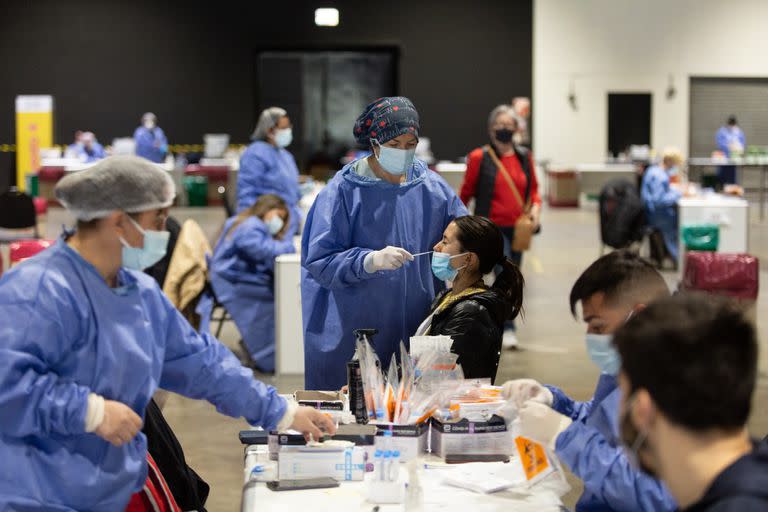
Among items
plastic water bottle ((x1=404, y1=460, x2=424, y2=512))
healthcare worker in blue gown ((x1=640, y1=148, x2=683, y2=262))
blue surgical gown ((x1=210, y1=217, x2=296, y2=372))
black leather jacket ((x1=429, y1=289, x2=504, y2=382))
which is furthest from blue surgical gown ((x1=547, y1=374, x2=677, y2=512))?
healthcare worker in blue gown ((x1=640, y1=148, x2=683, y2=262))

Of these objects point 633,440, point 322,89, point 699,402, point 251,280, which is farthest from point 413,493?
point 322,89

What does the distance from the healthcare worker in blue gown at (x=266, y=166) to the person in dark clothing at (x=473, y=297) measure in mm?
4477

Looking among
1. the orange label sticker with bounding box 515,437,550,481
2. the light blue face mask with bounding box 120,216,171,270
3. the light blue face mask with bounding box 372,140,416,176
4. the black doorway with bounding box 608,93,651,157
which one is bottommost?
the orange label sticker with bounding box 515,437,550,481

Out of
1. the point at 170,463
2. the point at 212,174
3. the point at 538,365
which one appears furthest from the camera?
the point at 212,174

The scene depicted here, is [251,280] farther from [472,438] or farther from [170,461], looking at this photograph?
[472,438]

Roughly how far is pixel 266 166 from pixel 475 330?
4.94m

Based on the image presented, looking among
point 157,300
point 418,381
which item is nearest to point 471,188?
point 418,381

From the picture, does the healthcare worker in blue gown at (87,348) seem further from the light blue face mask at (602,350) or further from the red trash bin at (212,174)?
the red trash bin at (212,174)

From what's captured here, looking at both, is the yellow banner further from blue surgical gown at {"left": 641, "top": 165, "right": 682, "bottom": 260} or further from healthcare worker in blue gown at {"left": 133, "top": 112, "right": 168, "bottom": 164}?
blue surgical gown at {"left": 641, "top": 165, "right": 682, "bottom": 260}

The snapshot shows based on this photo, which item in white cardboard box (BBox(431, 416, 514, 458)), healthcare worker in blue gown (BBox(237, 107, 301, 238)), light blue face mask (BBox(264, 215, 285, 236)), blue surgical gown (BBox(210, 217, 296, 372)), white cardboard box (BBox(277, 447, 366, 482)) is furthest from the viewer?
healthcare worker in blue gown (BBox(237, 107, 301, 238))

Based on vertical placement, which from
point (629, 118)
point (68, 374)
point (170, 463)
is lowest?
point (170, 463)

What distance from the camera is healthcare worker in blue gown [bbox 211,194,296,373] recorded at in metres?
6.37

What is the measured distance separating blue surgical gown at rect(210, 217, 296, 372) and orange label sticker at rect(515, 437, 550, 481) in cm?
407

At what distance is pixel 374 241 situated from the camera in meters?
3.58
